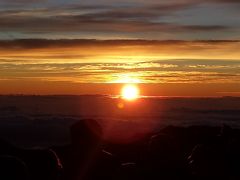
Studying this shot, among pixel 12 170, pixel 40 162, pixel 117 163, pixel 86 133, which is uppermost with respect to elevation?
pixel 86 133

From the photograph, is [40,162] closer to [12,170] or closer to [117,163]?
[117,163]

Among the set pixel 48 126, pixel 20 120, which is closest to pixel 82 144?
pixel 48 126

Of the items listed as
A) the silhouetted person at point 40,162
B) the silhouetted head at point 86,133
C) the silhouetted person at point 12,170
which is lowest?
the silhouetted person at point 12,170

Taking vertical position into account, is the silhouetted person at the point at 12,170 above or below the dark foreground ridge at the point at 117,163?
below

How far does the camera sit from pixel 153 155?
1753 centimetres

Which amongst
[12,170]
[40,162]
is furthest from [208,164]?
[12,170]

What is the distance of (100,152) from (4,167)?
8.38 metres

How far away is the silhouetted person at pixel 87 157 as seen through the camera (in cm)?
1595

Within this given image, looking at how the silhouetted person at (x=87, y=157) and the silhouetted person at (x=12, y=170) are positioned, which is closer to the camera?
the silhouetted person at (x=12, y=170)

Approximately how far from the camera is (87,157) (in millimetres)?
16062

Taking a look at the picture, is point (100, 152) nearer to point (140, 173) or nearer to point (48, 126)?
point (140, 173)

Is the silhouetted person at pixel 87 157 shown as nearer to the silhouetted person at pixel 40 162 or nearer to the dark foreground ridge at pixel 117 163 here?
the dark foreground ridge at pixel 117 163

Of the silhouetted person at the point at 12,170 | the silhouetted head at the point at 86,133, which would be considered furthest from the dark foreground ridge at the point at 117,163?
the silhouetted person at the point at 12,170

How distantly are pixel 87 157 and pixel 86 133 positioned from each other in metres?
0.93
